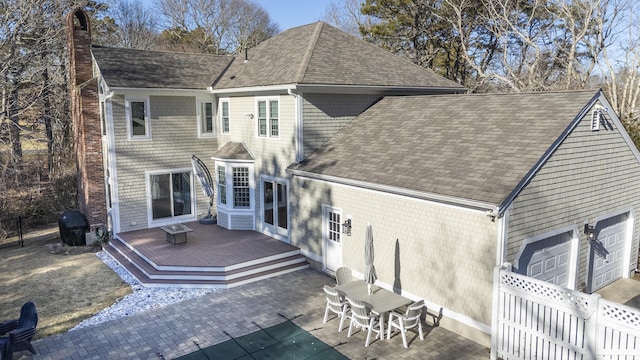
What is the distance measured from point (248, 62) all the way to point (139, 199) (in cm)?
689

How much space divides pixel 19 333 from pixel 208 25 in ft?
132

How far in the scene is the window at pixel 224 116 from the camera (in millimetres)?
17855

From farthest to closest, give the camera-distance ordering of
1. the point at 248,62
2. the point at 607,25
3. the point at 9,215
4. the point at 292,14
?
the point at 292,14
the point at 607,25
the point at 9,215
the point at 248,62

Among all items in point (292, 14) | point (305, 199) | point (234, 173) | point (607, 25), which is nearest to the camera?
point (305, 199)

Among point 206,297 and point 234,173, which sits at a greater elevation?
point 234,173

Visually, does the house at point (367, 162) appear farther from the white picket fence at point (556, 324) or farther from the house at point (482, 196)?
the white picket fence at point (556, 324)

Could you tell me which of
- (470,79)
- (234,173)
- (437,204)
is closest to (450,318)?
(437,204)

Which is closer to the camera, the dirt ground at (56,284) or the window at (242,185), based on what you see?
the dirt ground at (56,284)

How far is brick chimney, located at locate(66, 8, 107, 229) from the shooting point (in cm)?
1686

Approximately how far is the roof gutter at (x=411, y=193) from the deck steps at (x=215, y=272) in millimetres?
2743

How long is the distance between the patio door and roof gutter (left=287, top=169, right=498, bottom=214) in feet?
6.59

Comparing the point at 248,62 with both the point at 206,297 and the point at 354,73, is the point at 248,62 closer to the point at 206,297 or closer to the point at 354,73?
the point at 354,73

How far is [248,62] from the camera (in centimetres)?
1820

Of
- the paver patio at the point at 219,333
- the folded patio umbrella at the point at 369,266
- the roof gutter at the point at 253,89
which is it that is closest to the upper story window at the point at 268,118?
the roof gutter at the point at 253,89
